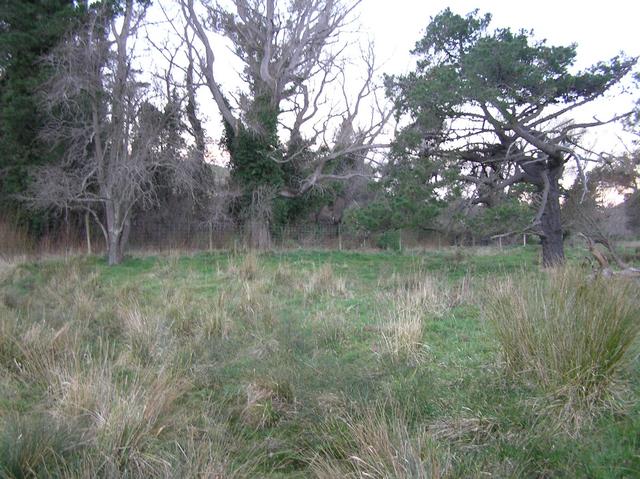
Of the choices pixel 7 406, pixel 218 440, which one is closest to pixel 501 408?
pixel 218 440

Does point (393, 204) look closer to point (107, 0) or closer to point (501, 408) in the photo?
point (501, 408)

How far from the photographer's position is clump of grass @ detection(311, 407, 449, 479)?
2.64 metres

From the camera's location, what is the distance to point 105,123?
18438mm

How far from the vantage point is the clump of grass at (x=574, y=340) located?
3432mm

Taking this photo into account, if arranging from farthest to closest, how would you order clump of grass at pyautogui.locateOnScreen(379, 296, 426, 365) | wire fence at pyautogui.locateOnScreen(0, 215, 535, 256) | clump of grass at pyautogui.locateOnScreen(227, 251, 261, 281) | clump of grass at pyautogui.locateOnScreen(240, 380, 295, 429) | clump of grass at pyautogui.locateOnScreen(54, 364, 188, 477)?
wire fence at pyautogui.locateOnScreen(0, 215, 535, 256) → clump of grass at pyautogui.locateOnScreen(227, 251, 261, 281) → clump of grass at pyautogui.locateOnScreen(379, 296, 426, 365) → clump of grass at pyautogui.locateOnScreen(240, 380, 295, 429) → clump of grass at pyautogui.locateOnScreen(54, 364, 188, 477)

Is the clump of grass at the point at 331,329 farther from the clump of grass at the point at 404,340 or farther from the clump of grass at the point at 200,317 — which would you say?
the clump of grass at the point at 200,317

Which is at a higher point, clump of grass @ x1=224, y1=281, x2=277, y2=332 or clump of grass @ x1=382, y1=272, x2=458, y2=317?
clump of grass @ x1=382, y1=272, x2=458, y2=317

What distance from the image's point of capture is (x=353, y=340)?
592 cm

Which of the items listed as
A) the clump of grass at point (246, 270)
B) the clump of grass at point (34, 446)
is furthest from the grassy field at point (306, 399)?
the clump of grass at point (246, 270)

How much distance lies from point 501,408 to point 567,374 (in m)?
0.52

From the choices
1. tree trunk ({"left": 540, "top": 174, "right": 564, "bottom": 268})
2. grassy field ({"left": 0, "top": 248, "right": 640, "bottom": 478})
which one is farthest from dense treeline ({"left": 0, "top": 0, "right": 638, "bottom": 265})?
grassy field ({"left": 0, "top": 248, "right": 640, "bottom": 478})

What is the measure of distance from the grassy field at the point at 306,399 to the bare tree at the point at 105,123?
11633 millimetres

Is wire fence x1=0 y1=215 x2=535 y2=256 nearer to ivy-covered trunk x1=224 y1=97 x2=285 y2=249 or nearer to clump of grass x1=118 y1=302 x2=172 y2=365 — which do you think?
ivy-covered trunk x1=224 y1=97 x2=285 y2=249

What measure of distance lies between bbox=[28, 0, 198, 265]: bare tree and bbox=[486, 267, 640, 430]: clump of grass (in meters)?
15.2
